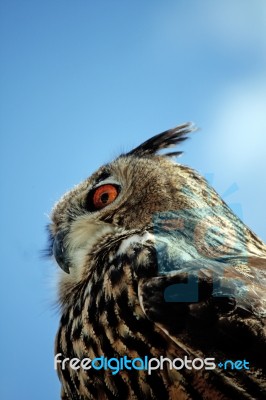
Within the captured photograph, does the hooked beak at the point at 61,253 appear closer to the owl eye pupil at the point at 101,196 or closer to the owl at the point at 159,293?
the owl at the point at 159,293

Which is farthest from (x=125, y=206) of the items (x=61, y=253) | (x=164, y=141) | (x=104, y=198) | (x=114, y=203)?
(x=164, y=141)

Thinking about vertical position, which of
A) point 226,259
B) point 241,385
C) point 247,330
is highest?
point 226,259

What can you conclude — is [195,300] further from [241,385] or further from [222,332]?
[241,385]


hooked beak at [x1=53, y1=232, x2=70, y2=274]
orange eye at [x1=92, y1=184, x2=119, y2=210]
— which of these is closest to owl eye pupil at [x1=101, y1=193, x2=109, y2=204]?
orange eye at [x1=92, y1=184, x2=119, y2=210]

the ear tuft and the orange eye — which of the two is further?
the ear tuft

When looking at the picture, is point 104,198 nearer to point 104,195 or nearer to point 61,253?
point 104,195

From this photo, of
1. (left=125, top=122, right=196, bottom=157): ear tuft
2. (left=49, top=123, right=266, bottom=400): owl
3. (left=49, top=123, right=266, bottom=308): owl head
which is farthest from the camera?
(left=125, top=122, right=196, bottom=157): ear tuft

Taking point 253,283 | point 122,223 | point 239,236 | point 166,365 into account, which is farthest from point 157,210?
point 166,365

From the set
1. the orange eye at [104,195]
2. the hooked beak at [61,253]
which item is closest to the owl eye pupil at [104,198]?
the orange eye at [104,195]

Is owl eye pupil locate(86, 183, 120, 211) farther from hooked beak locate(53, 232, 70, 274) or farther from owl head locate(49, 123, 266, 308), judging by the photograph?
hooked beak locate(53, 232, 70, 274)
